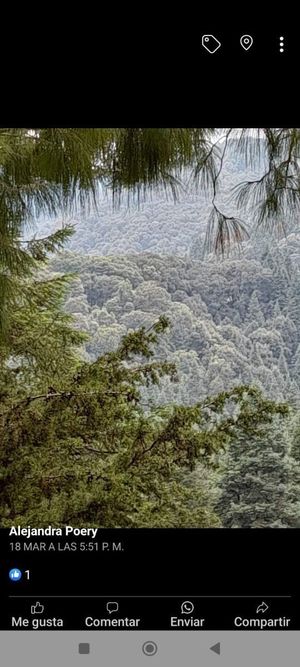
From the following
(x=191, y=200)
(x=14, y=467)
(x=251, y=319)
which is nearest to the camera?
(x=191, y=200)

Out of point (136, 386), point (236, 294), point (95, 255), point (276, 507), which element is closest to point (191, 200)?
point (236, 294)

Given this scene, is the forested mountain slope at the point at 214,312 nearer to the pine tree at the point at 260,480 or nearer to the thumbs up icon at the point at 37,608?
the pine tree at the point at 260,480

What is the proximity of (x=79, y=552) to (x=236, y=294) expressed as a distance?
1.51 ft

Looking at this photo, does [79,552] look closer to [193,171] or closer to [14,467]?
[193,171]

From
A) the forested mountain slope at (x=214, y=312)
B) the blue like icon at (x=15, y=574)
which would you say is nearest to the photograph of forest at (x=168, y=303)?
the forested mountain slope at (x=214, y=312)

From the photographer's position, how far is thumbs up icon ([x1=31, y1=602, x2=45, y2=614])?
0.56 metres

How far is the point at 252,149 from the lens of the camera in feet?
2.29

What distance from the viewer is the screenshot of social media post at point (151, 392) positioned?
555mm
